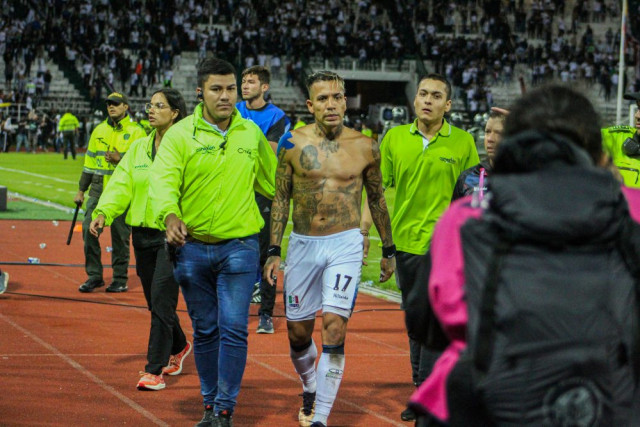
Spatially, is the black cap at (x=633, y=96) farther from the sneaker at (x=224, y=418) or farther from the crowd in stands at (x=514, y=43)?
the crowd in stands at (x=514, y=43)

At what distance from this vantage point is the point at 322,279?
687 centimetres

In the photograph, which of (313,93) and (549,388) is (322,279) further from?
(549,388)

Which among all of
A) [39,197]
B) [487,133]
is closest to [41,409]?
[487,133]

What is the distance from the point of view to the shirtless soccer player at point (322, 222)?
22.1 ft

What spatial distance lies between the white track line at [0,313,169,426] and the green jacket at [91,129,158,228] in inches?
44.5

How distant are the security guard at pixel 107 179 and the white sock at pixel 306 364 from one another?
583cm

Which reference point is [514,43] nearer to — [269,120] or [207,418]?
[269,120]

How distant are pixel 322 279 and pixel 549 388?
398cm

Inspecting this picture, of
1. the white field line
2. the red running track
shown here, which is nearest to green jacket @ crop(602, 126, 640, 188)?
the red running track

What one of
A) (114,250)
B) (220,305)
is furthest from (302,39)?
Result: (220,305)

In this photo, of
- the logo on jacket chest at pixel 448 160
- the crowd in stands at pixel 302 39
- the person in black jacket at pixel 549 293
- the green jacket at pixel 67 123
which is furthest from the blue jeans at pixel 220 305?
the crowd in stands at pixel 302 39

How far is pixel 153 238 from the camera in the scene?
8203 millimetres

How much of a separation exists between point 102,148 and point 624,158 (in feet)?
21.5

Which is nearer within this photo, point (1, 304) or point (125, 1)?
point (1, 304)
